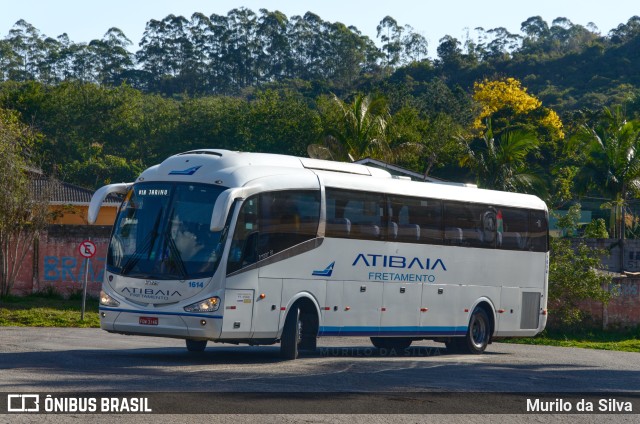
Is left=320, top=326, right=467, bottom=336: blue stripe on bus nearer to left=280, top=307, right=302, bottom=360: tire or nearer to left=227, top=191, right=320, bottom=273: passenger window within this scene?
left=280, top=307, right=302, bottom=360: tire

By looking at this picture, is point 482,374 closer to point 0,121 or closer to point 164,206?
point 164,206

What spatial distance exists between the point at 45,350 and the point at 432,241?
26.9 feet

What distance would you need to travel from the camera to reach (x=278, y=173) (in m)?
18.3

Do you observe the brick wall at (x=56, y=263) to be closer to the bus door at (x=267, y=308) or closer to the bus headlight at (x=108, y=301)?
the bus headlight at (x=108, y=301)

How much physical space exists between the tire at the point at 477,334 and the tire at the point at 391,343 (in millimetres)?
1279

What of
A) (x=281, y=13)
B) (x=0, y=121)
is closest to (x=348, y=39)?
(x=281, y=13)

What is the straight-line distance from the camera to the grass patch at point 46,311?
28.7 meters

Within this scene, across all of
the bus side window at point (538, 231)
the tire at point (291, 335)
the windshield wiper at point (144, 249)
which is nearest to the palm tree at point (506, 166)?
the bus side window at point (538, 231)

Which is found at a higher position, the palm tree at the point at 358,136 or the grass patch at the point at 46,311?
the palm tree at the point at 358,136

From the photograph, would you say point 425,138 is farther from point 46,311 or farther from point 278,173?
point 278,173

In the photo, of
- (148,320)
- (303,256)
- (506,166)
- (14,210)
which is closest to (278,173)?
(303,256)

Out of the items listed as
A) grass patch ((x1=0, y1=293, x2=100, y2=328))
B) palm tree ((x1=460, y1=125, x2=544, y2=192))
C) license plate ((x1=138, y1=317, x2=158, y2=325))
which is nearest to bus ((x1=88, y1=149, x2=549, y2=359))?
license plate ((x1=138, y1=317, x2=158, y2=325))

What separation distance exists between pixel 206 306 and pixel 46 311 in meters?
15.3

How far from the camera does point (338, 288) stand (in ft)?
63.7
